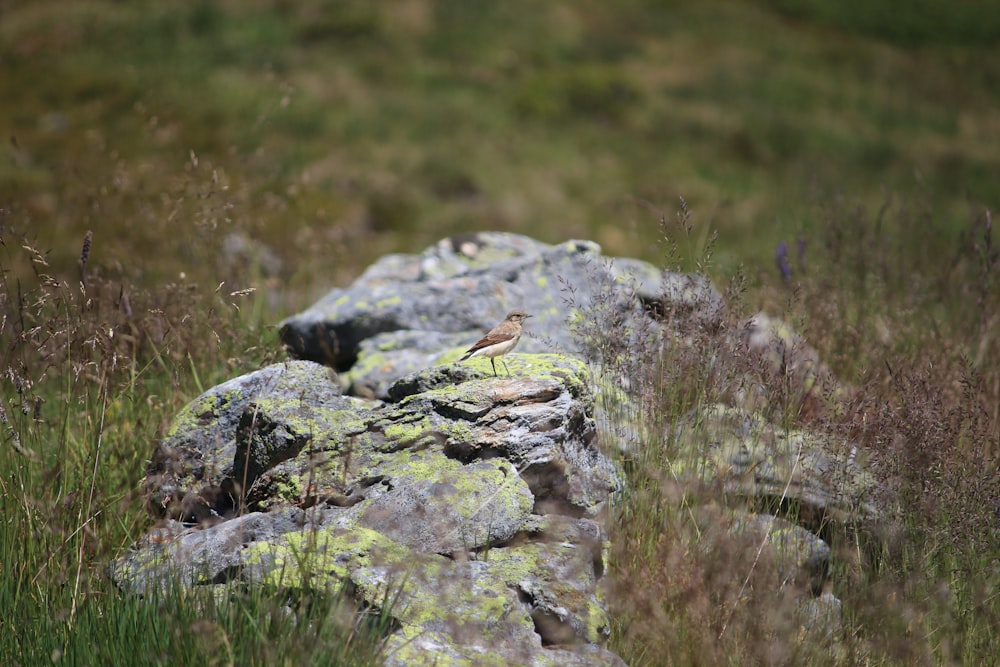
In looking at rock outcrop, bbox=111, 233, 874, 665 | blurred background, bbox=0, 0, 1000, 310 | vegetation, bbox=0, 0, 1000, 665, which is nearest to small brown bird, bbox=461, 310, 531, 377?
rock outcrop, bbox=111, 233, 874, 665

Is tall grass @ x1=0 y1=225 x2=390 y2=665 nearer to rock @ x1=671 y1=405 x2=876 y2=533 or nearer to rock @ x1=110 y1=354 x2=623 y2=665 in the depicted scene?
rock @ x1=110 y1=354 x2=623 y2=665

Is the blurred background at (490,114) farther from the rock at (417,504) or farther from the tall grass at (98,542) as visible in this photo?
the rock at (417,504)

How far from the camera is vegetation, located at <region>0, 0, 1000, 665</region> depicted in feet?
10.3

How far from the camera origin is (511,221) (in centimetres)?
1518

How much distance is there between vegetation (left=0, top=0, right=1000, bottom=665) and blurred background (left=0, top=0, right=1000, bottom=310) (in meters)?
0.11

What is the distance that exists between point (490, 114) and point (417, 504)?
17747 mm

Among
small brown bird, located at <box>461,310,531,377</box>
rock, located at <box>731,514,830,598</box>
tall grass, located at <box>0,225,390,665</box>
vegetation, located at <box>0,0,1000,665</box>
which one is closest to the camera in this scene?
tall grass, located at <box>0,225,390,665</box>

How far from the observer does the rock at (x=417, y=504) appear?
9.26 feet

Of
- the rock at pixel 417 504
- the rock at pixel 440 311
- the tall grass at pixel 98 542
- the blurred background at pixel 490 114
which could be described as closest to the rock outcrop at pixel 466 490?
the rock at pixel 417 504

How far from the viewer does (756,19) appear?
29578 mm

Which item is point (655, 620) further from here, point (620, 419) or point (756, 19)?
point (756, 19)

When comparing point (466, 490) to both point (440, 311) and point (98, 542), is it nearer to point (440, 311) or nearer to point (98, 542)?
point (98, 542)

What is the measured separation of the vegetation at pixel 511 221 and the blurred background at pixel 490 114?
11cm

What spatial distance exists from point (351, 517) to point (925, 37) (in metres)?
32.1
